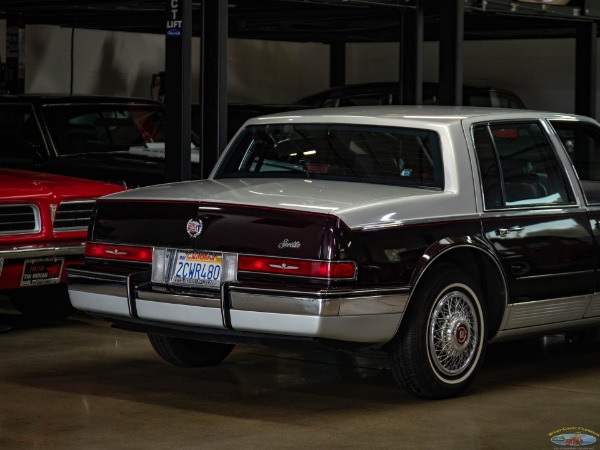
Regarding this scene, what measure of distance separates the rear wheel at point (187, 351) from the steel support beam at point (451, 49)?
4.63m

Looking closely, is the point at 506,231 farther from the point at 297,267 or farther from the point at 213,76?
the point at 213,76

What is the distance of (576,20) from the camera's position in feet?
43.4

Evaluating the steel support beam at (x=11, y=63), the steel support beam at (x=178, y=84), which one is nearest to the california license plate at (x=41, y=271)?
the steel support beam at (x=178, y=84)

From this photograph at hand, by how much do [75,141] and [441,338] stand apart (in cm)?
574

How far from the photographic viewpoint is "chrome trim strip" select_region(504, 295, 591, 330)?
6699 millimetres

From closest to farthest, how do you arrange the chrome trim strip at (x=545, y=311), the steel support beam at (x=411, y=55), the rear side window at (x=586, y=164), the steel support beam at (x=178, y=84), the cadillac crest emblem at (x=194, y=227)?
the cadillac crest emblem at (x=194, y=227) → the chrome trim strip at (x=545, y=311) → the rear side window at (x=586, y=164) → the steel support beam at (x=178, y=84) → the steel support beam at (x=411, y=55)

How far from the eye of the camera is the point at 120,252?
21.3 feet

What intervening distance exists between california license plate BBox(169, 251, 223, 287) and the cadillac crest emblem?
0.29 feet

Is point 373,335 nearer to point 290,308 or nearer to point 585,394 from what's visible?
point 290,308

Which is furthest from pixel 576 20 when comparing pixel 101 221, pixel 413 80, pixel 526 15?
pixel 101 221

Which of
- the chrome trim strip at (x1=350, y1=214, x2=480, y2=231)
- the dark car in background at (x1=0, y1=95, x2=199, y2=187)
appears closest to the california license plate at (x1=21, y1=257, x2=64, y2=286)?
the dark car in background at (x1=0, y1=95, x2=199, y2=187)

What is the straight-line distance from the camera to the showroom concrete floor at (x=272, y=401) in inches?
219

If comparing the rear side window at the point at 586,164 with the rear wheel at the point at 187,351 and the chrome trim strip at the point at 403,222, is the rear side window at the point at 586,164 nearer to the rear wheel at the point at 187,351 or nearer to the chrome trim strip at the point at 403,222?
the chrome trim strip at the point at 403,222

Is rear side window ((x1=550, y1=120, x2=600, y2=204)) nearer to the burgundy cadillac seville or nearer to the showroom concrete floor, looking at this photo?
the burgundy cadillac seville
